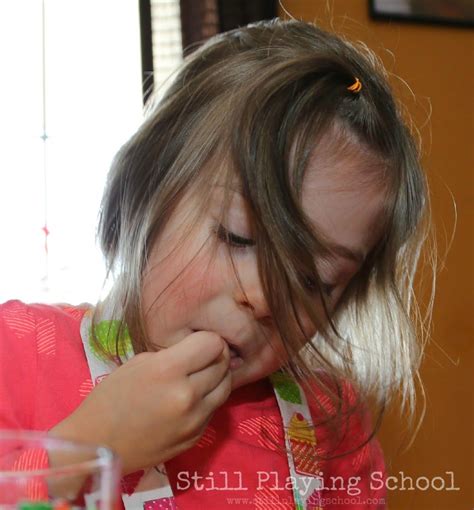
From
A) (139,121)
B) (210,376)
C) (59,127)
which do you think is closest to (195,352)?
(210,376)

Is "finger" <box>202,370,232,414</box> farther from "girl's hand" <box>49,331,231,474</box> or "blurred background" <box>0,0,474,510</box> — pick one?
"blurred background" <box>0,0,474,510</box>

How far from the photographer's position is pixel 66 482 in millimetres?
341

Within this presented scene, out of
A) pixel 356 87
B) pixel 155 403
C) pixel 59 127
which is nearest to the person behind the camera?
pixel 155 403

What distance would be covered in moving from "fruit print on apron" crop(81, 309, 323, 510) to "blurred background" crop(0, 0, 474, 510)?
0.72 meters

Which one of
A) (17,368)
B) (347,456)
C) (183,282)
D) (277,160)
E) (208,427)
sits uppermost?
(277,160)

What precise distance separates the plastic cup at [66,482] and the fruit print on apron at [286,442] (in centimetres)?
50

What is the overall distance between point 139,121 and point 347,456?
801 millimetres

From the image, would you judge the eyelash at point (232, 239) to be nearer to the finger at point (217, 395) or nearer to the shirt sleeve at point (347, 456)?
the finger at point (217, 395)

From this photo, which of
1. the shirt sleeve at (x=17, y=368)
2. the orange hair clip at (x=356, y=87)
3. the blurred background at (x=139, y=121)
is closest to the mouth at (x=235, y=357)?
the shirt sleeve at (x=17, y=368)

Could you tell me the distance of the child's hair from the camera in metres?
0.86

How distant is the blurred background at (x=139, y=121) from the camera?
1753 millimetres

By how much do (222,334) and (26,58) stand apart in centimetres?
112

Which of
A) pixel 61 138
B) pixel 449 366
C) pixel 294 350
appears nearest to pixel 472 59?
pixel 449 366

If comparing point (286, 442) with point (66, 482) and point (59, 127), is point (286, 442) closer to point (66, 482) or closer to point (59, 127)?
point (66, 482)
